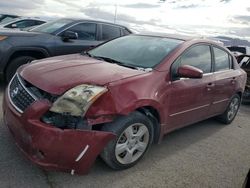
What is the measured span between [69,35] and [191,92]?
333 centimetres

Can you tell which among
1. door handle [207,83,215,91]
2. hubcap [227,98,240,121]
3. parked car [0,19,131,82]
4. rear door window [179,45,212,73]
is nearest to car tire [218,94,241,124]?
hubcap [227,98,240,121]

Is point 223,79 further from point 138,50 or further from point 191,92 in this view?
point 138,50

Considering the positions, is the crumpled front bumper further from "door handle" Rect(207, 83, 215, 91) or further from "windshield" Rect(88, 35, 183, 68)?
"door handle" Rect(207, 83, 215, 91)

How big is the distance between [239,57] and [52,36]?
191 inches

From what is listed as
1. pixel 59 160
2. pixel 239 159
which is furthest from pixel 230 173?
pixel 59 160

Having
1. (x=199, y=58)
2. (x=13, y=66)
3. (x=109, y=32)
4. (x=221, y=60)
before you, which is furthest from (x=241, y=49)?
(x=13, y=66)

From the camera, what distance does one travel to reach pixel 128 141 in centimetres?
373

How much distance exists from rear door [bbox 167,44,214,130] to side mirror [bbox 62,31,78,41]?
286 cm

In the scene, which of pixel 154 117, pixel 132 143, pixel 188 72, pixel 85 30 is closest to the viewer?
pixel 132 143

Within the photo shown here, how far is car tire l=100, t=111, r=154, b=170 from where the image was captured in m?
3.49

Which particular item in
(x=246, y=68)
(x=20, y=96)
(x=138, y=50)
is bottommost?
(x=246, y=68)

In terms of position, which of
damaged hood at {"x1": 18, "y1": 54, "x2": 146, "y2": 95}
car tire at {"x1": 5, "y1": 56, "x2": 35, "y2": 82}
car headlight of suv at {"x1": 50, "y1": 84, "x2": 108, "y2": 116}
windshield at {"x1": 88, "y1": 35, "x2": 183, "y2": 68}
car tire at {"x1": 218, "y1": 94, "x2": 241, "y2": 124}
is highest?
windshield at {"x1": 88, "y1": 35, "x2": 183, "y2": 68}

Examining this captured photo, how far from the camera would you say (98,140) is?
10.7 ft

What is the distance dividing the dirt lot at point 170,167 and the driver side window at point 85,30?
3388mm
